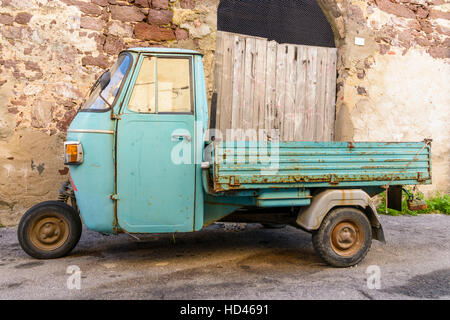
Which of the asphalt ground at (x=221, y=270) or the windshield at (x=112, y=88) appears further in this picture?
the windshield at (x=112, y=88)

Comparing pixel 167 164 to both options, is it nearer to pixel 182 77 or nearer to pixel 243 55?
pixel 182 77

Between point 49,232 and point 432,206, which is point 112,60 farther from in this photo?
point 432,206


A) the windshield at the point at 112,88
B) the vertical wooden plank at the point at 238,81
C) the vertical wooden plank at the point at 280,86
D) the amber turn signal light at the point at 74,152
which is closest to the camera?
the amber turn signal light at the point at 74,152

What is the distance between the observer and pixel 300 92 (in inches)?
250

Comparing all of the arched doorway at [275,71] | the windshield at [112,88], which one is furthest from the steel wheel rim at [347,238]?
the arched doorway at [275,71]

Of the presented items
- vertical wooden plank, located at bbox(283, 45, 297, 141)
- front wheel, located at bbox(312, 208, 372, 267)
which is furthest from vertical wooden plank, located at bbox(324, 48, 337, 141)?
front wheel, located at bbox(312, 208, 372, 267)

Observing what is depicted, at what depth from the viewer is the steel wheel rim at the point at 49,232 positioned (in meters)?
3.74

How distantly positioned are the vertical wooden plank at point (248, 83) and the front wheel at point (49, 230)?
10.1 ft

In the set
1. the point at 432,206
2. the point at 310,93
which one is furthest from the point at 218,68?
the point at 432,206

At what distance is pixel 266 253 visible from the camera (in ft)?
13.6

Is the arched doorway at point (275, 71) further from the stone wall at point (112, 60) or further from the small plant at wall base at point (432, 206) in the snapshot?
the small plant at wall base at point (432, 206)

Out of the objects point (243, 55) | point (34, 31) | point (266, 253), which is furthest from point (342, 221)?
point (34, 31)

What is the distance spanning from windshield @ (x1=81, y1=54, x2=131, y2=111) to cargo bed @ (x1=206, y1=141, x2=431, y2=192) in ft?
3.32

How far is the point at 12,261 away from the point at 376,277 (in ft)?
11.1
